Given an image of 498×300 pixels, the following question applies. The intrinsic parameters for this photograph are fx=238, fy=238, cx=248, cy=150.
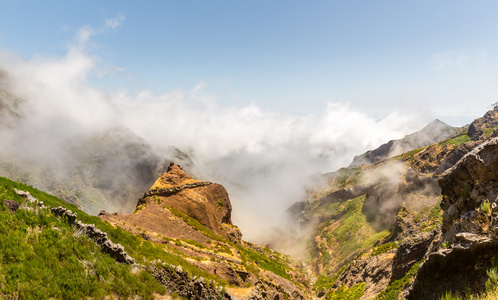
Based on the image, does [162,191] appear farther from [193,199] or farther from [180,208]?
[193,199]

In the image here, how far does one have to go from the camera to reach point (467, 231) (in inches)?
597

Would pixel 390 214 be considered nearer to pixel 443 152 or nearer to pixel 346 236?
A: pixel 346 236

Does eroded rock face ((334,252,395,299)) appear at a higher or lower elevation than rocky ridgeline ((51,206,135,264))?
lower

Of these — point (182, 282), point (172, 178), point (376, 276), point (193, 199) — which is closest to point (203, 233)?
point (193, 199)

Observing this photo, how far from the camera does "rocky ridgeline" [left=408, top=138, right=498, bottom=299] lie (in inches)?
521

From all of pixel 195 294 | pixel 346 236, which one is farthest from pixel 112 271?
pixel 346 236

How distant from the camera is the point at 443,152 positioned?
4791 inches

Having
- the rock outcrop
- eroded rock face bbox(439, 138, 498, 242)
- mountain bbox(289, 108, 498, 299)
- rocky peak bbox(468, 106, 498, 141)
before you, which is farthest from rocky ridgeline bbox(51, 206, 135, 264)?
rocky peak bbox(468, 106, 498, 141)

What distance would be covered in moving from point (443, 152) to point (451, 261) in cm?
13806

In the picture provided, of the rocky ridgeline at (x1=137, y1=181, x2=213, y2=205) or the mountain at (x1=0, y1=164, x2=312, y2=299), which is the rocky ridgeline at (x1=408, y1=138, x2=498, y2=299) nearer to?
the mountain at (x1=0, y1=164, x2=312, y2=299)

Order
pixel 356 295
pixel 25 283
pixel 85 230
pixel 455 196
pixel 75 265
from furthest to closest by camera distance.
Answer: pixel 356 295, pixel 455 196, pixel 85 230, pixel 75 265, pixel 25 283

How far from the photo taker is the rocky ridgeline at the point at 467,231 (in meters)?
13.2

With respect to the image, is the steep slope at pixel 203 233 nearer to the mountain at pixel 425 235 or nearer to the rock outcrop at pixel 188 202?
the rock outcrop at pixel 188 202

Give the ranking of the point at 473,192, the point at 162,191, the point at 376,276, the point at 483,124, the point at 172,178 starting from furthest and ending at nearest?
1. the point at 483,124
2. the point at 172,178
3. the point at 162,191
4. the point at 376,276
5. the point at 473,192
